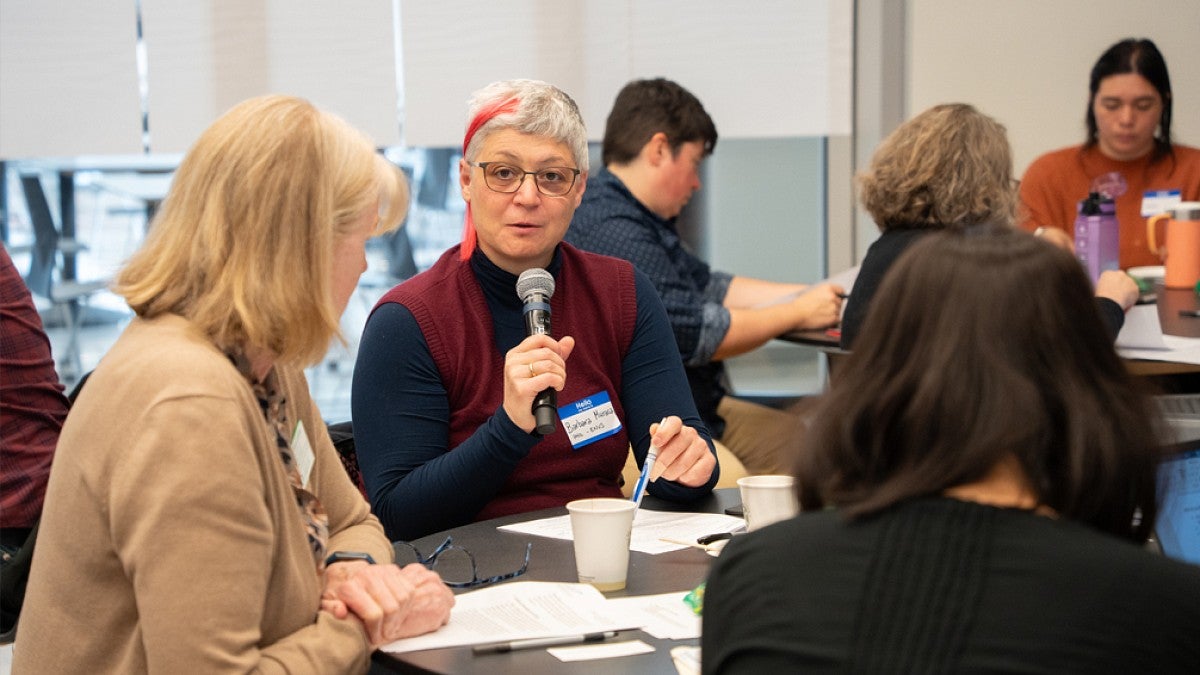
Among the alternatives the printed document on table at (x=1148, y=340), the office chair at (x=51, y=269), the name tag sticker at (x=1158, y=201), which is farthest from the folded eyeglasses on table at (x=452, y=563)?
the name tag sticker at (x=1158, y=201)

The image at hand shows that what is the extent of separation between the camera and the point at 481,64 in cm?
459

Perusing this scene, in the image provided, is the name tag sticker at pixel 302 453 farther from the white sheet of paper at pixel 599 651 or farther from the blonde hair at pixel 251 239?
the white sheet of paper at pixel 599 651

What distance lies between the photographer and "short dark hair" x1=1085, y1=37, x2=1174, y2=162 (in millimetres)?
4727

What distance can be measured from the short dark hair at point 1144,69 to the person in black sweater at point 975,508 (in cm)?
414

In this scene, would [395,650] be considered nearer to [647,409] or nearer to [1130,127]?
[647,409]

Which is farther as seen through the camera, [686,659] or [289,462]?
[289,462]

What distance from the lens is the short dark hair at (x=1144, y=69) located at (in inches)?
186

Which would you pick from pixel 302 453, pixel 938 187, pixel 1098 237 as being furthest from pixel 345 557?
pixel 1098 237

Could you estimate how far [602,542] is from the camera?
163cm

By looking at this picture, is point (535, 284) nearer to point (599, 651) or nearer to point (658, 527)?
point (658, 527)

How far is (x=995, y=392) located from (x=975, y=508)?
9 centimetres

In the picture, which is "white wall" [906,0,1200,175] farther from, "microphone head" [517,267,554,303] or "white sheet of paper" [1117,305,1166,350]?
"microphone head" [517,267,554,303]

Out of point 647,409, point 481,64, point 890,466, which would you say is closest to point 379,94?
point 481,64

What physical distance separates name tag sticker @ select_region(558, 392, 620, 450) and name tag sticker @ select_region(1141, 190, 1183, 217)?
2.98m
